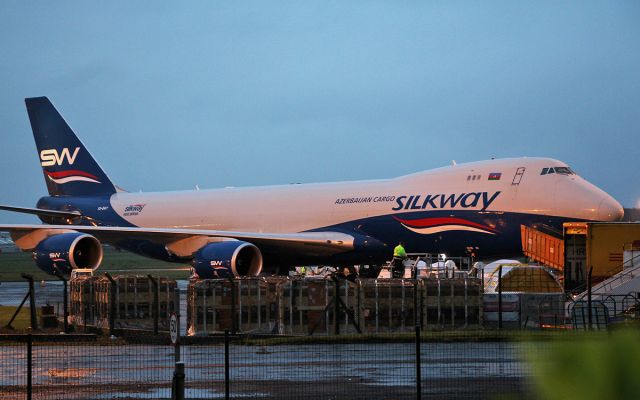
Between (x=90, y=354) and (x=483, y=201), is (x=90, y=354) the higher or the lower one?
the lower one

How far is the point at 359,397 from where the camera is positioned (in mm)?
9953

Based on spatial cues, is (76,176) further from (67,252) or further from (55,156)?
Result: (67,252)

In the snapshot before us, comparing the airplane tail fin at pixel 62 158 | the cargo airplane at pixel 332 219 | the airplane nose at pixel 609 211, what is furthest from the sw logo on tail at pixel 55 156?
the airplane nose at pixel 609 211

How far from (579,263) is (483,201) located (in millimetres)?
3456

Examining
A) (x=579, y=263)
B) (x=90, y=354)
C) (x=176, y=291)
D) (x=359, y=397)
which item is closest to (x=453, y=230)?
(x=579, y=263)

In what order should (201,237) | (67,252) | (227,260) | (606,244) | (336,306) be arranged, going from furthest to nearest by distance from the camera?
1. (201,237)
2. (67,252)
3. (227,260)
4. (606,244)
5. (336,306)

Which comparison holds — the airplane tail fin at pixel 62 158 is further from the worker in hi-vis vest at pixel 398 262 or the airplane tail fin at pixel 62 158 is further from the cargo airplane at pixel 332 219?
the worker in hi-vis vest at pixel 398 262

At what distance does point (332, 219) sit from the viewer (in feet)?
100

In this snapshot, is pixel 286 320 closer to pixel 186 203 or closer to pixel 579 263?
pixel 579 263

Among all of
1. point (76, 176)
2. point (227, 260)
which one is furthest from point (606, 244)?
point (76, 176)

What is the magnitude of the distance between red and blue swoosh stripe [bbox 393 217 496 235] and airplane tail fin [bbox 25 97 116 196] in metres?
14.9

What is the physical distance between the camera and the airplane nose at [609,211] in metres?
25.5

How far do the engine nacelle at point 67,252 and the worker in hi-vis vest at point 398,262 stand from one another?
28.2ft

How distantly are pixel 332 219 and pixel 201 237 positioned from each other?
4.03m
